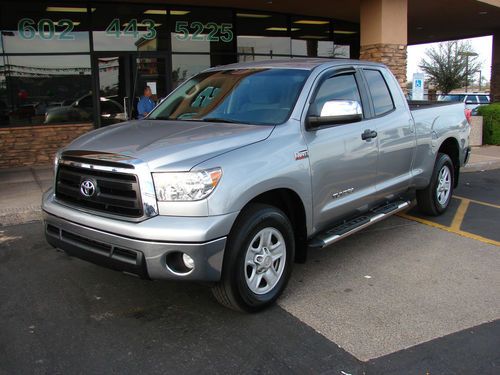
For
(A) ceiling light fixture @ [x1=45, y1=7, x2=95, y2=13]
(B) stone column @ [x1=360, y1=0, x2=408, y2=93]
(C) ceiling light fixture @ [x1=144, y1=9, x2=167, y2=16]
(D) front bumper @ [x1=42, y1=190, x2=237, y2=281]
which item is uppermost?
(C) ceiling light fixture @ [x1=144, y1=9, x2=167, y2=16]

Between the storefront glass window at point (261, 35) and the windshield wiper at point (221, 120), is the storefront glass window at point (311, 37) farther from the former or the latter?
the windshield wiper at point (221, 120)

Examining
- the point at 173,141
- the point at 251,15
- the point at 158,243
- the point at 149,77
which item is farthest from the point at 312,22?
the point at 158,243

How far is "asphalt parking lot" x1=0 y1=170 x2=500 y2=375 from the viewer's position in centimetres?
326

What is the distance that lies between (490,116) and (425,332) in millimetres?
12474

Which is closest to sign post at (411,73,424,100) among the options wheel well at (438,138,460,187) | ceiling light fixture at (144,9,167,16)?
ceiling light fixture at (144,9,167,16)

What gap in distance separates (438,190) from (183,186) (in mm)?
4294

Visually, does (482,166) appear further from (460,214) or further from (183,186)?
(183,186)

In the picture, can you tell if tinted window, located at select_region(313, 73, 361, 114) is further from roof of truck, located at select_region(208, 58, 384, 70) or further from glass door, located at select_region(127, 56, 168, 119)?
glass door, located at select_region(127, 56, 168, 119)

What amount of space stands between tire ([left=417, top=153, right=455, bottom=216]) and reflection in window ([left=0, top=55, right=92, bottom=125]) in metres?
8.37

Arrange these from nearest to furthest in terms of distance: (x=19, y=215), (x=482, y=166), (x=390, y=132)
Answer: (x=390, y=132) < (x=19, y=215) < (x=482, y=166)

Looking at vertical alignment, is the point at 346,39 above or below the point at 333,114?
above

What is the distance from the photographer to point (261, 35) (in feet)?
47.4

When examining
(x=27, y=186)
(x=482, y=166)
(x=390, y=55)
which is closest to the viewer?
(x=27, y=186)

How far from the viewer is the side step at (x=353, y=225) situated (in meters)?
4.41
